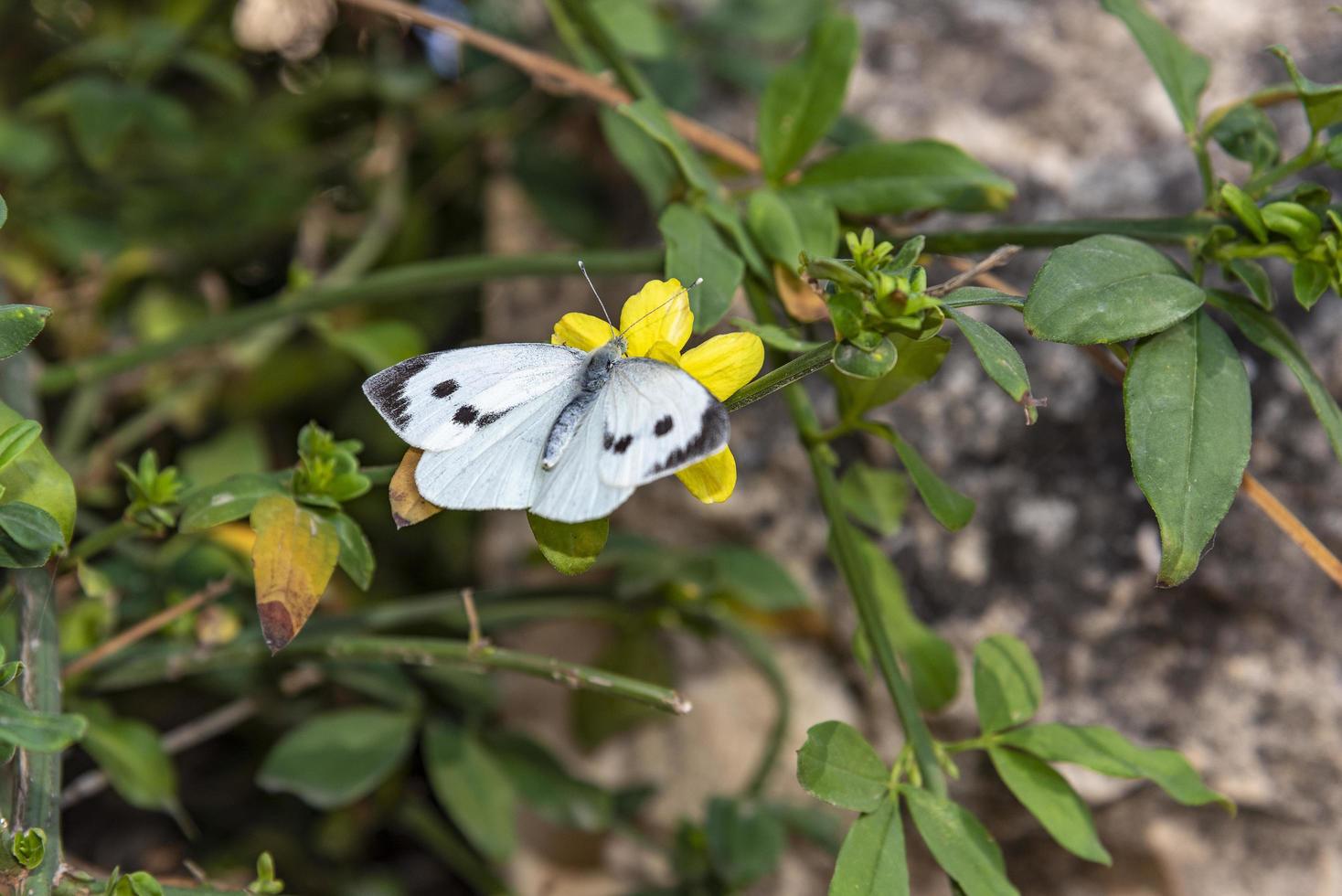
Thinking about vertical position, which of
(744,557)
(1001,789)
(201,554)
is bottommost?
(1001,789)

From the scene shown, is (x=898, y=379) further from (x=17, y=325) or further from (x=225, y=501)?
(x=17, y=325)

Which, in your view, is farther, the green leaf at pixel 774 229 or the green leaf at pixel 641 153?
the green leaf at pixel 641 153

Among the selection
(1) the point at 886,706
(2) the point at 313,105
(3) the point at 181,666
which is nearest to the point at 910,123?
(1) the point at 886,706

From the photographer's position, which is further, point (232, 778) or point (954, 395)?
point (232, 778)

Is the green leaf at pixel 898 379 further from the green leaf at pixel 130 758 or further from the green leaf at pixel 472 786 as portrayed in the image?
the green leaf at pixel 130 758

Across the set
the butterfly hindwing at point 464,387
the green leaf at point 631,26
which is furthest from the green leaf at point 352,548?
the green leaf at point 631,26

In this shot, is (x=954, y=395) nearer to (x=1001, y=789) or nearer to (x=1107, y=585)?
(x=1107, y=585)
